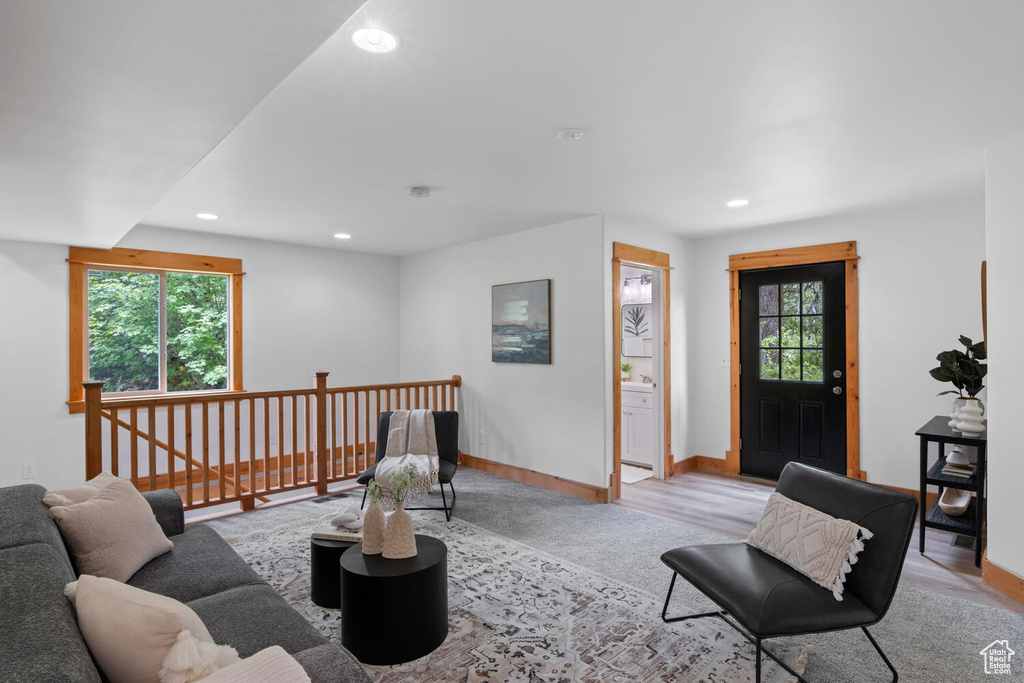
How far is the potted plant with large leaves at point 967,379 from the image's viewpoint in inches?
128

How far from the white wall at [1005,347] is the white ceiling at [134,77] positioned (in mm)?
3263

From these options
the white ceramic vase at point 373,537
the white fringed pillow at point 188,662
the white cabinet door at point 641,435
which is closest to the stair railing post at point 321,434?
the white ceramic vase at point 373,537

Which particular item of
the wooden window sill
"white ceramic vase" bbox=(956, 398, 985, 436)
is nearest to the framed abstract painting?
the wooden window sill

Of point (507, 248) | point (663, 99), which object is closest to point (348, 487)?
point (507, 248)

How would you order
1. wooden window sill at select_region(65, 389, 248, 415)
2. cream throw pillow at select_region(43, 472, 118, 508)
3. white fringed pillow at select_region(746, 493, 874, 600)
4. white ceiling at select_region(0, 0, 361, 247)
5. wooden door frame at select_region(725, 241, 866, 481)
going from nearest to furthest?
1. white ceiling at select_region(0, 0, 361, 247)
2. white fringed pillow at select_region(746, 493, 874, 600)
3. cream throw pillow at select_region(43, 472, 118, 508)
4. wooden window sill at select_region(65, 389, 248, 415)
5. wooden door frame at select_region(725, 241, 866, 481)

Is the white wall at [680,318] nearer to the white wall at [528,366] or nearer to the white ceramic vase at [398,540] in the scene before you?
the white wall at [528,366]

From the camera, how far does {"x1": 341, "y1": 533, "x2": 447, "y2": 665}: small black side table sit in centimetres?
215

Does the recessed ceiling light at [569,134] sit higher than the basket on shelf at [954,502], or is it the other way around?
the recessed ceiling light at [569,134]

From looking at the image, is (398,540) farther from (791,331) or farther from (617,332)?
(791,331)

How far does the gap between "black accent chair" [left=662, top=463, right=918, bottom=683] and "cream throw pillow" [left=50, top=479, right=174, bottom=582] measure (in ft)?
7.36

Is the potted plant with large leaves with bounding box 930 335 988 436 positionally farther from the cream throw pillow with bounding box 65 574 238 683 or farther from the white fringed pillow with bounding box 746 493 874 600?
the cream throw pillow with bounding box 65 574 238 683

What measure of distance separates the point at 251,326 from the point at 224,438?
4.56 ft

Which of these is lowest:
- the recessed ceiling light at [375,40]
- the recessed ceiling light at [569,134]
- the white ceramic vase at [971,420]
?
the white ceramic vase at [971,420]

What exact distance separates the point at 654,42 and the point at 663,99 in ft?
1.53
